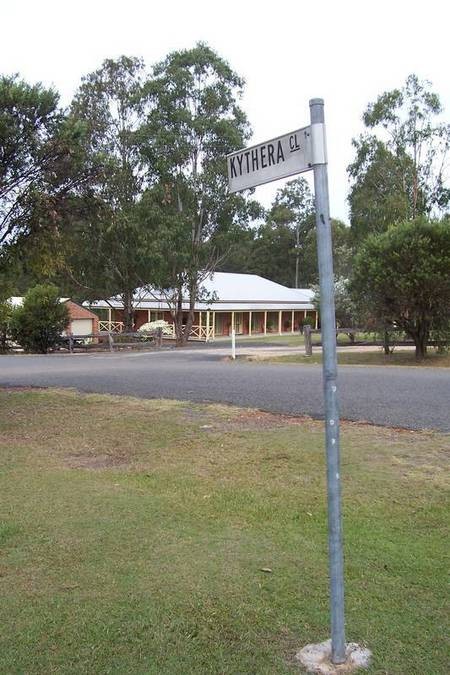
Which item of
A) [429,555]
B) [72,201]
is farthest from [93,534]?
[72,201]

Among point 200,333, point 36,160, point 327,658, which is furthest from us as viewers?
point 200,333

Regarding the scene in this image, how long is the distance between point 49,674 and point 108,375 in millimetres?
12636

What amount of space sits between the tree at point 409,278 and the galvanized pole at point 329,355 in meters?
17.5

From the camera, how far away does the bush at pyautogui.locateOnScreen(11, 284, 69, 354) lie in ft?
108

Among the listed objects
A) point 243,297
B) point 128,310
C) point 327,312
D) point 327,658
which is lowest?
point 327,658

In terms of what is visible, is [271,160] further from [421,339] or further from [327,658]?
[421,339]

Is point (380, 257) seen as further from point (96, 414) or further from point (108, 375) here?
point (96, 414)

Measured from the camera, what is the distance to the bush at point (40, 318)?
32.8 meters

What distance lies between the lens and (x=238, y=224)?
1491 inches

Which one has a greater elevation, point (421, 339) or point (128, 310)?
point (128, 310)

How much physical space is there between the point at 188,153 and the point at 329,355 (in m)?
34.5

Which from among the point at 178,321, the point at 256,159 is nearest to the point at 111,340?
the point at 178,321

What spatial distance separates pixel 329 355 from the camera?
2797 mm

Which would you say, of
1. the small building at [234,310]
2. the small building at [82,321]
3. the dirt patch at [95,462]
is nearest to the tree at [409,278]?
the dirt patch at [95,462]
